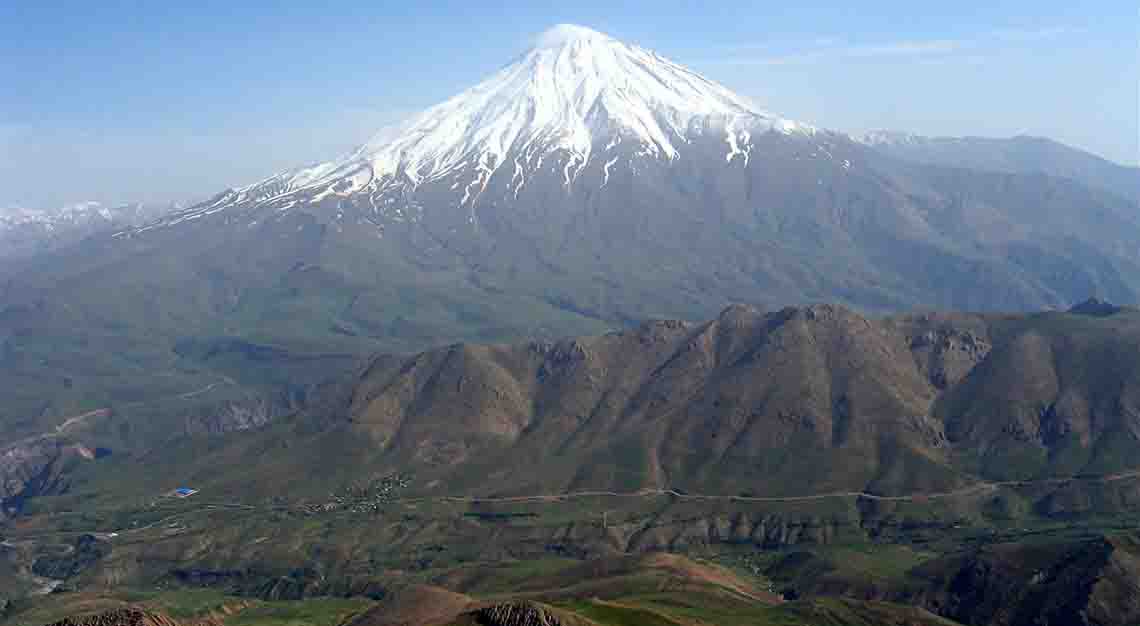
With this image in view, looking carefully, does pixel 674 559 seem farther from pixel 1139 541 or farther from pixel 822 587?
pixel 1139 541

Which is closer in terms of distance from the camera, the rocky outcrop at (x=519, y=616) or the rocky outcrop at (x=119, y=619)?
the rocky outcrop at (x=119, y=619)

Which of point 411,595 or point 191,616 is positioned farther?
point 191,616

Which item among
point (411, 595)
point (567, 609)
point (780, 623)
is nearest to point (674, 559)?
point (780, 623)

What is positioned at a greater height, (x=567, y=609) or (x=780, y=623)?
(x=567, y=609)

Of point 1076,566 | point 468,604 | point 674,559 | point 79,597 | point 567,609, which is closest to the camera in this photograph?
point 567,609

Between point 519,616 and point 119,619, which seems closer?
point 119,619

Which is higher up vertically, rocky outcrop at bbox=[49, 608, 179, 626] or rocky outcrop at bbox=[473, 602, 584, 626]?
rocky outcrop at bbox=[49, 608, 179, 626]

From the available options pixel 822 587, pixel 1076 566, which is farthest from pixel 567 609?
pixel 1076 566

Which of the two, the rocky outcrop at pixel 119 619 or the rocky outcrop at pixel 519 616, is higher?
the rocky outcrop at pixel 119 619

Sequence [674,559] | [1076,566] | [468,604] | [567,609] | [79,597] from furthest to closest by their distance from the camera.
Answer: [79,597], [674,559], [1076,566], [468,604], [567,609]

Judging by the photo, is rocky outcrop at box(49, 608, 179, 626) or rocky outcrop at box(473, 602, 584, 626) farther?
rocky outcrop at box(473, 602, 584, 626)

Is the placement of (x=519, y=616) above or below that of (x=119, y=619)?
below
